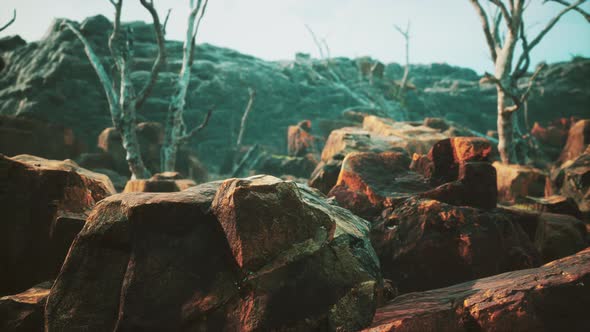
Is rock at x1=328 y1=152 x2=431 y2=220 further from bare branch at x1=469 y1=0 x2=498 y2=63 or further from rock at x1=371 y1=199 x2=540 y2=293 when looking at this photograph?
bare branch at x1=469 y1=0 x2=498 y2=63

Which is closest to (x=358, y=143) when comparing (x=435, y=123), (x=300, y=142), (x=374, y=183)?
(x=374, y=183)

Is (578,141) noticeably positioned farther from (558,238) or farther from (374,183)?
(374,183)

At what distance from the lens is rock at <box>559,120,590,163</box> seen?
16517mm

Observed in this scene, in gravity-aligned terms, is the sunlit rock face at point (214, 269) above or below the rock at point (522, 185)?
above

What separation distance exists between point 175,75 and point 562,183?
82.3ft

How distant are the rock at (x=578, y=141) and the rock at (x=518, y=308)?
17192mm

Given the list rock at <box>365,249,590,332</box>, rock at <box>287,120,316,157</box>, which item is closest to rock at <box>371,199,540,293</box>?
rock at <box>365,249,590,332</box>

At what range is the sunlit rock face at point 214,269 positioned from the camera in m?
2.97

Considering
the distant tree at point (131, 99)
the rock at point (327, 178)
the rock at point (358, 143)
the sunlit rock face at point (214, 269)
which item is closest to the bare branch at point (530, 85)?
the rock at point (358, 143)

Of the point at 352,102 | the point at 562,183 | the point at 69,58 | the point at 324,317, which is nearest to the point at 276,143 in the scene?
the point at 352,102

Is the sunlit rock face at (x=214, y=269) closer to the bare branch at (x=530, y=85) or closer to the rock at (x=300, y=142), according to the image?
the bare branch at (x=530, y=85)

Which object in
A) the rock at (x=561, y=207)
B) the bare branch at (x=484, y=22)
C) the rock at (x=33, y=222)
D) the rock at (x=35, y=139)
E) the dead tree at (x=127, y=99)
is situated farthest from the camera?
the rock at (x=35, y=139)

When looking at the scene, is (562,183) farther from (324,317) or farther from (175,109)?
(175,109)

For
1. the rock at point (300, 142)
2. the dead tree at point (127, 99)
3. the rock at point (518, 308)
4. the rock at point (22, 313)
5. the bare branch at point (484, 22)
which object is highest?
the bare branch at point (484, 22)
